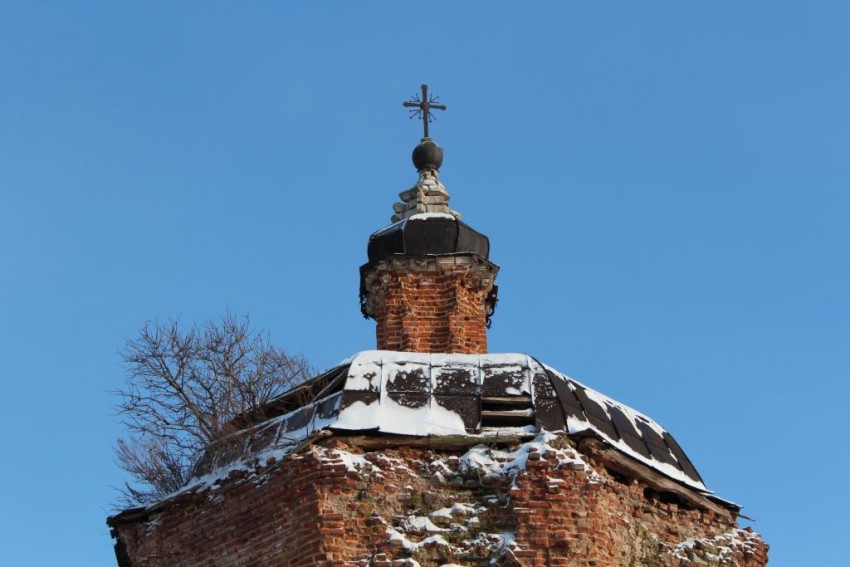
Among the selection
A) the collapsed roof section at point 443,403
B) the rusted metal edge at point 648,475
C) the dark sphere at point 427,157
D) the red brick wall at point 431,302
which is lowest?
the rusted metal edge at point 648,475

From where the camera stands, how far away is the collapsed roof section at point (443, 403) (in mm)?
14031

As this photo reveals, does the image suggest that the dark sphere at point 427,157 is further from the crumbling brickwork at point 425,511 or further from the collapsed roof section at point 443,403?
the crumbling brickwork at point 425,511

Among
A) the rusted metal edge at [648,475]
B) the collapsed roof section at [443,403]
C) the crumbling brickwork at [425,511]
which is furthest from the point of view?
the collapsed roof section at [443,403]

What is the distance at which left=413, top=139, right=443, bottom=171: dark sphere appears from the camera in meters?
19.0

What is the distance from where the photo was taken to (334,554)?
13.1m

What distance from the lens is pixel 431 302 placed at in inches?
695

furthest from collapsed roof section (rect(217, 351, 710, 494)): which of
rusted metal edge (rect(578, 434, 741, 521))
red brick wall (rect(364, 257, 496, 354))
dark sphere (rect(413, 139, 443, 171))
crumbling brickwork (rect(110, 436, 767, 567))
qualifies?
dark sphere (rect(413, 139, 443, 171))

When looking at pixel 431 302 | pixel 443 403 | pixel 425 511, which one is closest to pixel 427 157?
pixel 431 302

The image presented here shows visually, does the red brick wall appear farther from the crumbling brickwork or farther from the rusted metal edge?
the crumbling brickwork

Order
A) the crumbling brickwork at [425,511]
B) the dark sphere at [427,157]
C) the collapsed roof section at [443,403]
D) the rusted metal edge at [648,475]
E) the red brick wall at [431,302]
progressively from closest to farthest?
the crumbling brickwork at [425,511] < the rusted metal edge at [648,475] < the collapsed roof section at [443,403] < the red brick wall at [431,302] < the dark sphere at [427,157]

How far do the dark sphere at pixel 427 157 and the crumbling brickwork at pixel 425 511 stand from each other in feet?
19.1

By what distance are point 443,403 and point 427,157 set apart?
5.43 m

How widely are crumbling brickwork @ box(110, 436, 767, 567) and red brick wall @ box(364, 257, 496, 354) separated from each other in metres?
3.57

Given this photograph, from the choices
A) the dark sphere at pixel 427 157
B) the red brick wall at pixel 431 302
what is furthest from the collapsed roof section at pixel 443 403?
the dark sphere at pixel 427 157
